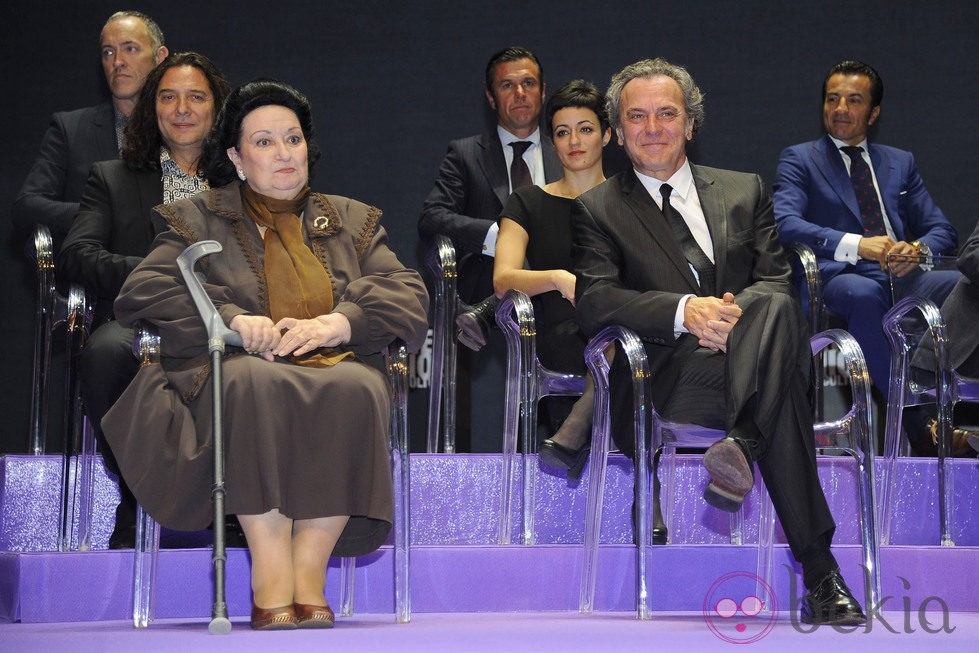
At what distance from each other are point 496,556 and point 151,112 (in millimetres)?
1597

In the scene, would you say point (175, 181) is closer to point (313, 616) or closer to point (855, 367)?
point (313, 616)

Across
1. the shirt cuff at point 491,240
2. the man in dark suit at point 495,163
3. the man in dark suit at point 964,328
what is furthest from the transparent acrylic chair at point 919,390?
the man in dark suit at point 495,163

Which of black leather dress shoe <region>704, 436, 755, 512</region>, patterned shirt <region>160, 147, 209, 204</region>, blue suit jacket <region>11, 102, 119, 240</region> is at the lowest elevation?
black leather dress shoe <region>704, 436, 755, 512</region>

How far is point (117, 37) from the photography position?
4258mm

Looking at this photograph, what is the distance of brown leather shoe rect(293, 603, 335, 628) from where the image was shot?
256 cm

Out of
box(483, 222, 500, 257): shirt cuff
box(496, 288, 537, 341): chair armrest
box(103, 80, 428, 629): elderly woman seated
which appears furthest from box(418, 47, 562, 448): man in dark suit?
box(103, 80, 428, 629): elderly woman seated

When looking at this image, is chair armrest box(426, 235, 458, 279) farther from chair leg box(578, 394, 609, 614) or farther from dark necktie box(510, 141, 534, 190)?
chair leg box(578, 394, 609, 614)

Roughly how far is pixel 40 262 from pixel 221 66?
1.73 meters

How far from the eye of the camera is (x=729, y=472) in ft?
8.52

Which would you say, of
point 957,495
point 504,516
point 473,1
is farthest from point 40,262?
point 957,495

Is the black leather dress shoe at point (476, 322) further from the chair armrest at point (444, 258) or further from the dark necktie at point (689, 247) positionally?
the dark necktie at point (689, 247)

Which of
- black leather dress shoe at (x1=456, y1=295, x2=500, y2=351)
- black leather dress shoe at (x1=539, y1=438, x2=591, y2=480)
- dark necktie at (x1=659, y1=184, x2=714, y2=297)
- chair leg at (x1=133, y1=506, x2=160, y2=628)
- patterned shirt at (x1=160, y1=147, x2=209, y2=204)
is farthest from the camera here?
black leather dress shoe at (x1=456, y1=295, x2=500, y2=351)

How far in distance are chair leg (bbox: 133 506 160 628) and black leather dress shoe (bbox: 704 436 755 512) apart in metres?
1.19

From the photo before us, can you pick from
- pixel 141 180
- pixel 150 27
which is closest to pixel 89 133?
pixel 150 27
